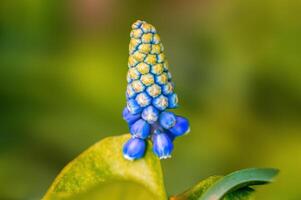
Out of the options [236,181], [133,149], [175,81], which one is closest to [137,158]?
[133,149]

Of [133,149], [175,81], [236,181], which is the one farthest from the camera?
[175,81]

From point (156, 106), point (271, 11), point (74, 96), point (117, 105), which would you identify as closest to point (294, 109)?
point (271, 11)

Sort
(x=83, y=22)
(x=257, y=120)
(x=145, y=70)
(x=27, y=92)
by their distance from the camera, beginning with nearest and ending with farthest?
(x=145, y=70) < (x=257, y=120) < (x=27, y=92) < (x=83, y=22)

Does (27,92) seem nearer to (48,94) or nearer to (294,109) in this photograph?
(48,94)

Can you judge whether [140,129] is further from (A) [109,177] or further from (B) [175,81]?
(B) [175,81]

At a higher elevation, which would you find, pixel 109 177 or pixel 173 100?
pixel 173 100

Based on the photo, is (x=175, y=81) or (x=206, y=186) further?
(x=175, y=81)

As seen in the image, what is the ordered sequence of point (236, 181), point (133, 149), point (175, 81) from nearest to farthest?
1. point (236, 181)
2. point (133, 149)
3. point (175, 81)
